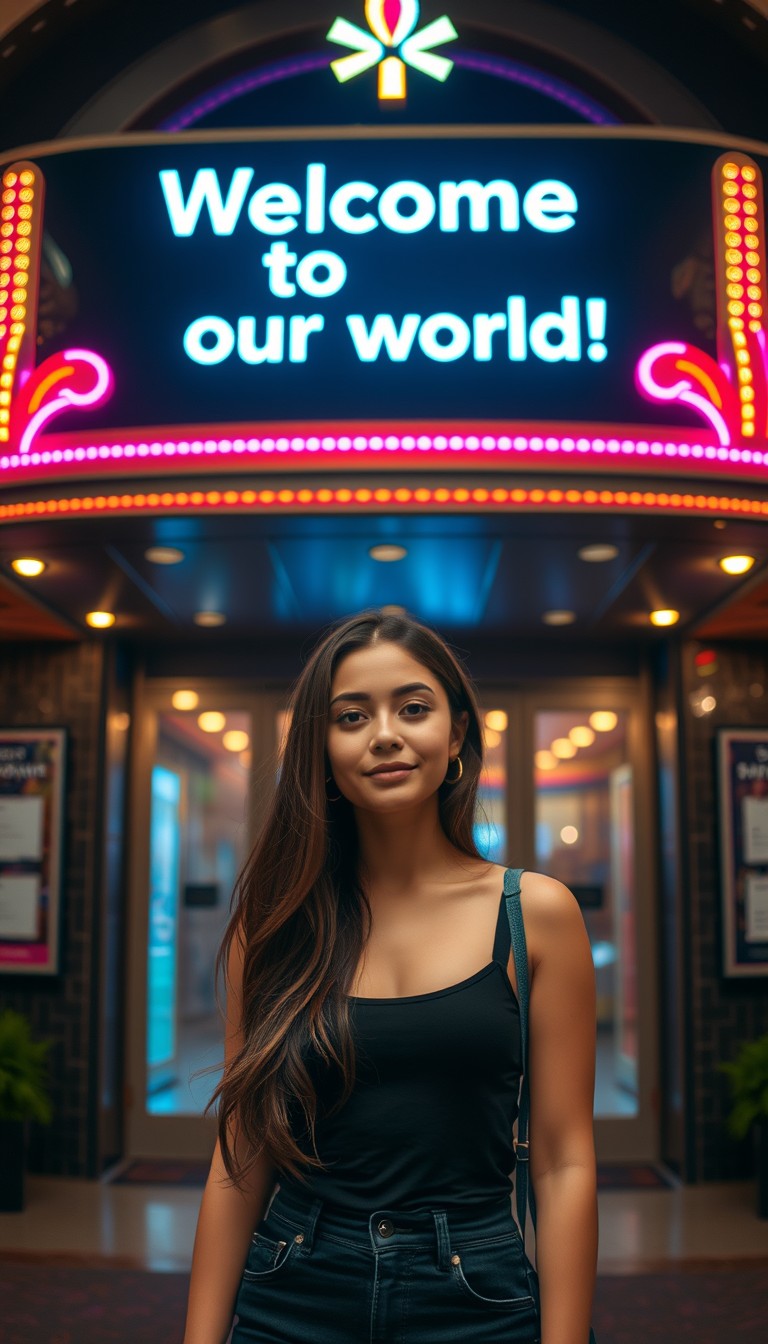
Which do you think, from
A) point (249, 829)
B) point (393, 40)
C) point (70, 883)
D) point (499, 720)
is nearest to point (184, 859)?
point (249, 829)

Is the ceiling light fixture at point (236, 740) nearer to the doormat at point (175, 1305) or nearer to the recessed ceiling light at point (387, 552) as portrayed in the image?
the recessed ceiling light at point (387, 552)

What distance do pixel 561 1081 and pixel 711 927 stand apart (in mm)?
4881

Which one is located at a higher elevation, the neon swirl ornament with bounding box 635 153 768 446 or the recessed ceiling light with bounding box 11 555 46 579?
the neon swirl ornament with bounding box 635 153 768 446

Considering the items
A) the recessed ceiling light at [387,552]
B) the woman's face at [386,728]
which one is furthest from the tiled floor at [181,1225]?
the woman's face at [386,728]

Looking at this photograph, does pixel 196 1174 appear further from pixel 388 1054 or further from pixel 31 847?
pixel 388 1054

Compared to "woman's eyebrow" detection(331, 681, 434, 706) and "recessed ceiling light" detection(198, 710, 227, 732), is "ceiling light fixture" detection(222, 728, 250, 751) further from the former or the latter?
"woman's eyebrow" detection(331, 681, 434, 706)

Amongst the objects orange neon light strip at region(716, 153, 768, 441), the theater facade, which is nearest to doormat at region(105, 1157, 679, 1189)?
the theater facade

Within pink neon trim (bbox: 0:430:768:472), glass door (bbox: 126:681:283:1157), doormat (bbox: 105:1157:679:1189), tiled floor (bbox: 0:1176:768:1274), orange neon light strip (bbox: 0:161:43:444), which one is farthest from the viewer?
glass door (bbox: 126:681:283:1157)

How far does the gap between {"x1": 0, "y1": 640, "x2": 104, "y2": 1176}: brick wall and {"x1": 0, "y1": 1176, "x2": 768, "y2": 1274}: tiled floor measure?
232 millimetres

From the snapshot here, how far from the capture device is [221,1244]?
4.87ft

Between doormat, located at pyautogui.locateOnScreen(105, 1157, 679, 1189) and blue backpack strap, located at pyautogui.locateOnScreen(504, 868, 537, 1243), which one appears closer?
blue backpack strap, located at pyautogui.locateOnScreen(504, 868, 537, 1243)

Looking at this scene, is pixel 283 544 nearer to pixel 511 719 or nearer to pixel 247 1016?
pixel 511 719

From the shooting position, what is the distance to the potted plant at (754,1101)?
17.4ft

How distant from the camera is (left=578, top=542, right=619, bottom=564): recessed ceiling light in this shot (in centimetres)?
459
